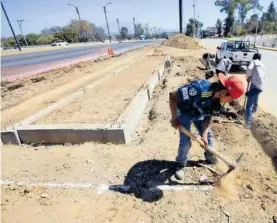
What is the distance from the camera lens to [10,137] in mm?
5730

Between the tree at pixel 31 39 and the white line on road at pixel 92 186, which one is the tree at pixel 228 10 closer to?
the tree at pixel 31 39

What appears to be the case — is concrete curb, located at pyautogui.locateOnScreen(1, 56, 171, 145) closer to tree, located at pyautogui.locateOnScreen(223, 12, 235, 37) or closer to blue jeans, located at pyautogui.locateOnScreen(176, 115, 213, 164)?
blue jeans, located at pyautogui.locateOnScreen(176, 115, 213, 164)

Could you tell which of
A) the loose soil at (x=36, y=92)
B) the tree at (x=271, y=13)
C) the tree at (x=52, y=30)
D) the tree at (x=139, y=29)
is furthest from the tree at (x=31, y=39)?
the tree at (x=271, y=13)

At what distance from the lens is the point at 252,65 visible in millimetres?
6215

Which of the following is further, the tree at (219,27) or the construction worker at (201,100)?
the tree at (219,27)

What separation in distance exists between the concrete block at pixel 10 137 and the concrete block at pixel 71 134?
→ 0.29 feet

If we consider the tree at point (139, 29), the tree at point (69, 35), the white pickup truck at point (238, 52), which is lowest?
the tree at point (139, 29)

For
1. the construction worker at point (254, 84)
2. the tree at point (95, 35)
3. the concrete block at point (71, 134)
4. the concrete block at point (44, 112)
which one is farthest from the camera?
the tree at point (95, 35)

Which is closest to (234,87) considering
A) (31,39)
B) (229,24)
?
(229,24)

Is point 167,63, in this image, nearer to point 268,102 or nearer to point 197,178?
point 268,102

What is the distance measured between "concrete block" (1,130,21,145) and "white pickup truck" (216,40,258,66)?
36.9ft

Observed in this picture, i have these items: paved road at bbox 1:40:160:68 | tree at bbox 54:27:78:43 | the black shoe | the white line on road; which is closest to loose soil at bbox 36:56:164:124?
the white line on road

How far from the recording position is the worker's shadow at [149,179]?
378 cm

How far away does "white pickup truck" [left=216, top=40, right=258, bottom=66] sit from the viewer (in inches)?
527
